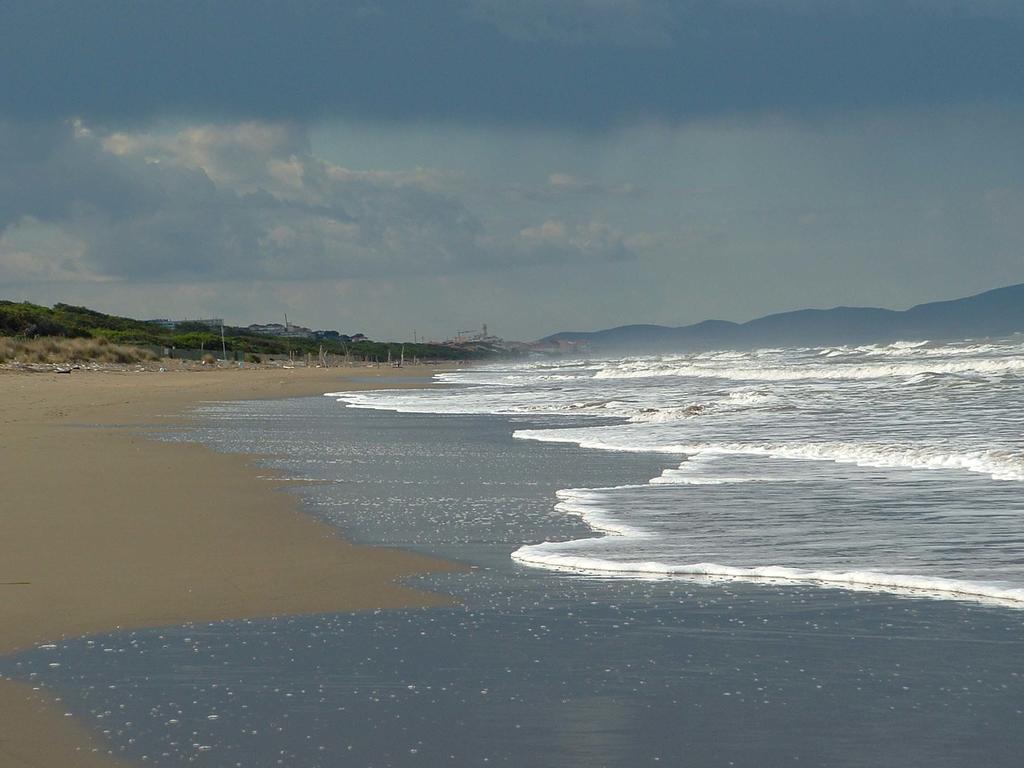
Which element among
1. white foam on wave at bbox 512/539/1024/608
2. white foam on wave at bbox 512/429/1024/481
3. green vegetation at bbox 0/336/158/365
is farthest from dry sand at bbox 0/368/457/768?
green vegetation at bbox 0/336/158/365

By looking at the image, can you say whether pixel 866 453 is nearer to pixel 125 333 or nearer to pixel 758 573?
pixel 758 573

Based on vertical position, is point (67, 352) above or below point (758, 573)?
above

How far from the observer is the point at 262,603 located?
17.6ft

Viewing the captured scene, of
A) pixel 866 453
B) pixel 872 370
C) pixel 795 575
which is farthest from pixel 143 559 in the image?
pixel 872 370

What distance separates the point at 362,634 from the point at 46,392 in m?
24.5

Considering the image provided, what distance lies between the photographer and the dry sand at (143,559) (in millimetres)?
4687

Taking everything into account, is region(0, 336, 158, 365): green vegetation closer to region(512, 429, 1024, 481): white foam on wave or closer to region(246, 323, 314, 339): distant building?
region(512, 429, 1024, 481): white foam on wave

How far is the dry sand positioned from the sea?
0.67 feet

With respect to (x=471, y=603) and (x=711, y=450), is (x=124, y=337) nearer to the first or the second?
(x=711, y=450)

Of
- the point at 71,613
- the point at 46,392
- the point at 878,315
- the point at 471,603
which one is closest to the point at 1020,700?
the point at 471,603

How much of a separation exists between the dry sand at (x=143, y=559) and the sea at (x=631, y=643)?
0.67ft

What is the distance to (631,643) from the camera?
455 centimetres

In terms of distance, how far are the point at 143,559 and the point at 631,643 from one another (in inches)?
122

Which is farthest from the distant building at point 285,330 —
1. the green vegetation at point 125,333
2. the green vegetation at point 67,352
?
the green vegetation at point 67,352
